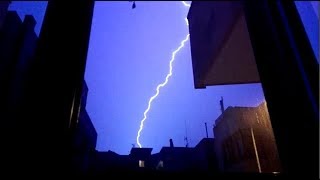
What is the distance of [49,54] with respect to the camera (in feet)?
3.75

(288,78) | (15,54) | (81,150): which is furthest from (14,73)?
(288,78)

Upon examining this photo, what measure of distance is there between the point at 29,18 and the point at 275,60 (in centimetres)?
136

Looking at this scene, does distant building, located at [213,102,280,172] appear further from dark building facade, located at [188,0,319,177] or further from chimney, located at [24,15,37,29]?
chimney, located at [24,15,37,29]

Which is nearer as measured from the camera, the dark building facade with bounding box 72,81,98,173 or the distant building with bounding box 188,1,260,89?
the dark building facade with bounding box 72,81,98,173

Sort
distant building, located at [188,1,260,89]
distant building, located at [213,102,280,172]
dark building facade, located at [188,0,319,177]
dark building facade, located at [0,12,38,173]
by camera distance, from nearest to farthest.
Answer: dark building facade, located at [0,12,38,173] < dark building facade, located at [188,0,319,177] < distant building, located at [188,1,260,89] < distant building, located at [213,102,280,172]

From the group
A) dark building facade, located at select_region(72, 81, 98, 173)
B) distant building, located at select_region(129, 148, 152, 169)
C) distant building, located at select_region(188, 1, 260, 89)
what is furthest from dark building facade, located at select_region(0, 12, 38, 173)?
distant building, located at select_region(188, 1, 260, 89)

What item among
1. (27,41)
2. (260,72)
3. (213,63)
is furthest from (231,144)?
(27,41)

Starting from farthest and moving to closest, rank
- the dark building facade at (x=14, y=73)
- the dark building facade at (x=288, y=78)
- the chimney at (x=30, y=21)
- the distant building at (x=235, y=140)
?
the distant building at (x=235, y=140)
the chimney at (x=30, y=21)
the dark building facade at (x=288, y=78)
the dark building facade at (x=14, y=73)

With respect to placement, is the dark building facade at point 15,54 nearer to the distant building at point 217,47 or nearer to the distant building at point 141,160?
the distant building at point 141,160

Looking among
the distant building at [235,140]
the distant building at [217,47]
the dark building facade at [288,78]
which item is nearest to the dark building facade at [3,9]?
the dark building facade at [288,78]

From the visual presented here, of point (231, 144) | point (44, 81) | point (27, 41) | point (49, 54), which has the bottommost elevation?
point (44, 81)

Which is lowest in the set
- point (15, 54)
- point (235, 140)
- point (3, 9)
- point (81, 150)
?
point (81, 150)

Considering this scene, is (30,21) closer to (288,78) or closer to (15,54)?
(15,54)

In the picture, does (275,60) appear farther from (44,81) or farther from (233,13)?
(233,13)
